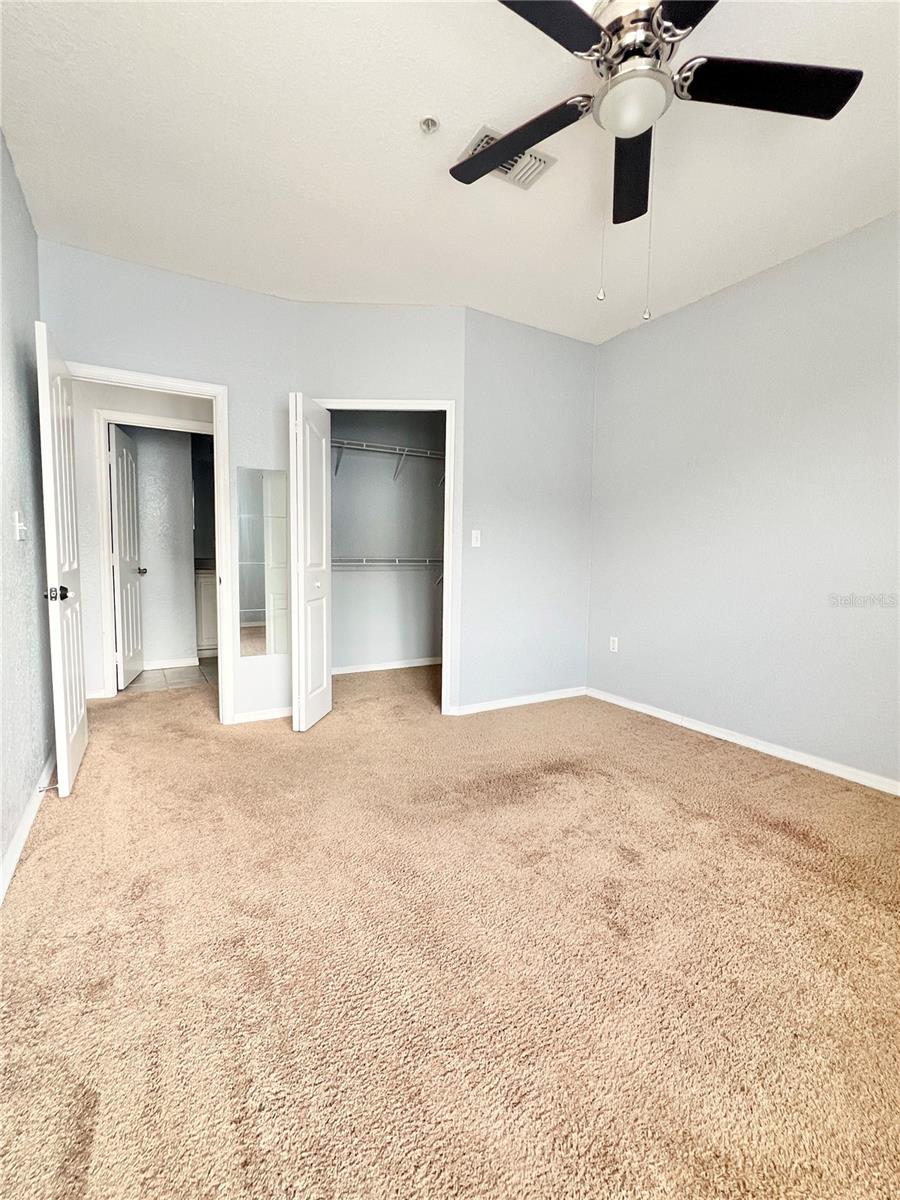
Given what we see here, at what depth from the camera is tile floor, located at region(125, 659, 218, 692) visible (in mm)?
4305

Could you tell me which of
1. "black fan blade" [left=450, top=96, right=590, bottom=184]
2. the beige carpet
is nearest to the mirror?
the beige carpet

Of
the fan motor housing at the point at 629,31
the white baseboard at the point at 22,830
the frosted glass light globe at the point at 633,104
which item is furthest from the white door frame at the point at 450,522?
the white baseboard at the point at 22,830

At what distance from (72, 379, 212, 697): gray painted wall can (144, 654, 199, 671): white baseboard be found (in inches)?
35.6

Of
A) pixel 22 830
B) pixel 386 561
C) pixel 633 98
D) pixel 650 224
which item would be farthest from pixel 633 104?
pixel 386 561

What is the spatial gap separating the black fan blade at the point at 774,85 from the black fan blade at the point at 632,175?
244mm

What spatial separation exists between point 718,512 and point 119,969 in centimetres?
359

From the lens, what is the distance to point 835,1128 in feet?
3.50

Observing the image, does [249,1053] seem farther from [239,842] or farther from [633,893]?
[633,893]

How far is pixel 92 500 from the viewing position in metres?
3.94

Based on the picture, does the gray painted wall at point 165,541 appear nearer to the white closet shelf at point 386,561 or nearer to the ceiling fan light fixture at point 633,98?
the white closet shelf at point 386,561

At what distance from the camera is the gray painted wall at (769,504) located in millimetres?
2646

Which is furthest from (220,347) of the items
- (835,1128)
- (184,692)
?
(835,1128)

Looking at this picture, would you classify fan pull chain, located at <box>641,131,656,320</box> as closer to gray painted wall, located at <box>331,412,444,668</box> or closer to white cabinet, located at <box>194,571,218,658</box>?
gray painted wall, located at <box>331,412,444,668</box>

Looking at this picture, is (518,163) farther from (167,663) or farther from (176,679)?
(167,663)
